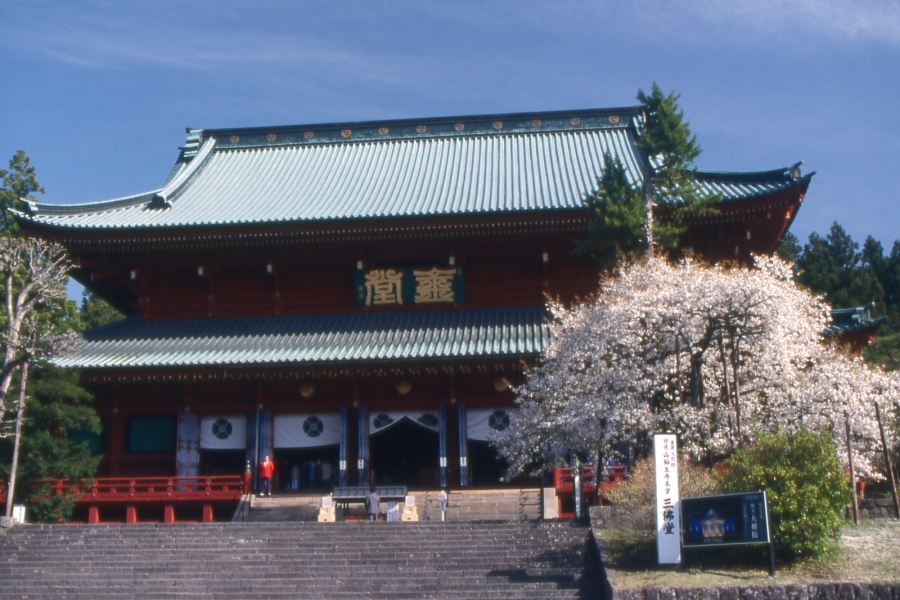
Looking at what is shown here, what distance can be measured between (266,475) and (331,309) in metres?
5.11

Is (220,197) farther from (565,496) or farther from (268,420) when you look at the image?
(565,496)

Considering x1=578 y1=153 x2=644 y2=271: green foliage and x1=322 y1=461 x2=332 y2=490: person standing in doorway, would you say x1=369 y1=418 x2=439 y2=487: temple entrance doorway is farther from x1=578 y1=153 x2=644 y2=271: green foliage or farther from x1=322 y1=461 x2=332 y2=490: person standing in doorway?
x1=578 y1=153 x2=644 y2=271: green foliage

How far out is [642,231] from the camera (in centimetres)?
1866

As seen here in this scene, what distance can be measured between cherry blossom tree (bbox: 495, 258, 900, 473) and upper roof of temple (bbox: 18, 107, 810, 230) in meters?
6.46

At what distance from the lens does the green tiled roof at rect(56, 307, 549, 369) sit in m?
20.8

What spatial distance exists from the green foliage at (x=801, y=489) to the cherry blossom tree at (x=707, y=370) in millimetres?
1823

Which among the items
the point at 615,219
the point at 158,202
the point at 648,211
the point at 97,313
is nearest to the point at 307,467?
the point at 158,202

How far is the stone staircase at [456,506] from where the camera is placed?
19781mm

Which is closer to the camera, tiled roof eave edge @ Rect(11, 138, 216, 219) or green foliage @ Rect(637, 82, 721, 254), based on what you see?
green foliage @ Rect(637, 82, 721, 254)

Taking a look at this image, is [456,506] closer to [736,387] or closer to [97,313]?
[736,387]

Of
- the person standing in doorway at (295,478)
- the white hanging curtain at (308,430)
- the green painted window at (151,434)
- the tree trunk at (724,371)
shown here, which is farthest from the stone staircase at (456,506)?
the tree trunk at (724,371)

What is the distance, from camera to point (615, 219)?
18.7 metres

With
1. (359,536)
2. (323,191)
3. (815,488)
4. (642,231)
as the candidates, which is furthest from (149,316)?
(815,488)

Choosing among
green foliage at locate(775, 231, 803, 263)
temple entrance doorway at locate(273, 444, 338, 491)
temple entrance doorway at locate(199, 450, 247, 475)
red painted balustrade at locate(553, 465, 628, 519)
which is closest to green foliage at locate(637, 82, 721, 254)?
red painted balustrade at locate(553, 465, 628, 519)
